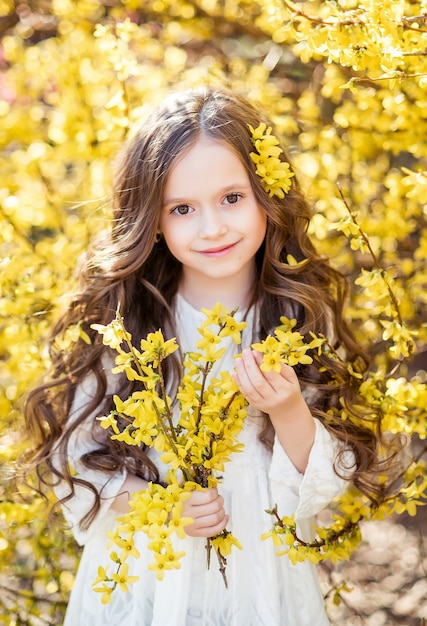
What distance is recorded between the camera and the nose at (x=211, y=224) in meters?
1.48

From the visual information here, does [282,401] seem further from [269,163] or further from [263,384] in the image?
[269,163]

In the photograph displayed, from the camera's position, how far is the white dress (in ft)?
4.99

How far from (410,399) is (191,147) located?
72cm

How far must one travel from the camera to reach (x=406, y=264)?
2.26m

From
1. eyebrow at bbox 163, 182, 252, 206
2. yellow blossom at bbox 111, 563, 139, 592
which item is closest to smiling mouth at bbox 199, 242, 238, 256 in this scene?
eyebrow at bbox 163, 182, 252, 206

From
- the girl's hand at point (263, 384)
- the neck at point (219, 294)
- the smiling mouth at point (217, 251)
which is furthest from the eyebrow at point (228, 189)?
the girl's hand at point (263, 384)

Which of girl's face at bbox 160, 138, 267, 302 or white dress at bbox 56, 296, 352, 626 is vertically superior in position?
girl's face at bbox 160, 138, 267, 302

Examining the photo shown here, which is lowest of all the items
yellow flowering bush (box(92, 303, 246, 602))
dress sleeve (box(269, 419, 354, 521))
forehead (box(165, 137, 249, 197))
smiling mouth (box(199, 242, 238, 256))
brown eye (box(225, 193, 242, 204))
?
dress sleeve (box(269, 419, 354, 521))

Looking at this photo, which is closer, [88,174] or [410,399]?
[410,399]

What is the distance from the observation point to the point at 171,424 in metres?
1.26

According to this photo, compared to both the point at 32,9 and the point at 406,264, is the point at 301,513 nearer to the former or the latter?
the point at 406,264

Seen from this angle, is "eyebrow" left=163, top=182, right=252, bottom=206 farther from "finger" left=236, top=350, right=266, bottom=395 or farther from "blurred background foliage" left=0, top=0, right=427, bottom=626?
"finger" left=236, top=350, right=266, bottom=395

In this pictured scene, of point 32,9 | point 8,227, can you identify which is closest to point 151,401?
point 8,227

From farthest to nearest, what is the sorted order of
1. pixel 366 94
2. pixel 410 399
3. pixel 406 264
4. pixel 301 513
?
pixel 406 264 → pixel 366 94 → pixel 410 399 → pixel 301 513
